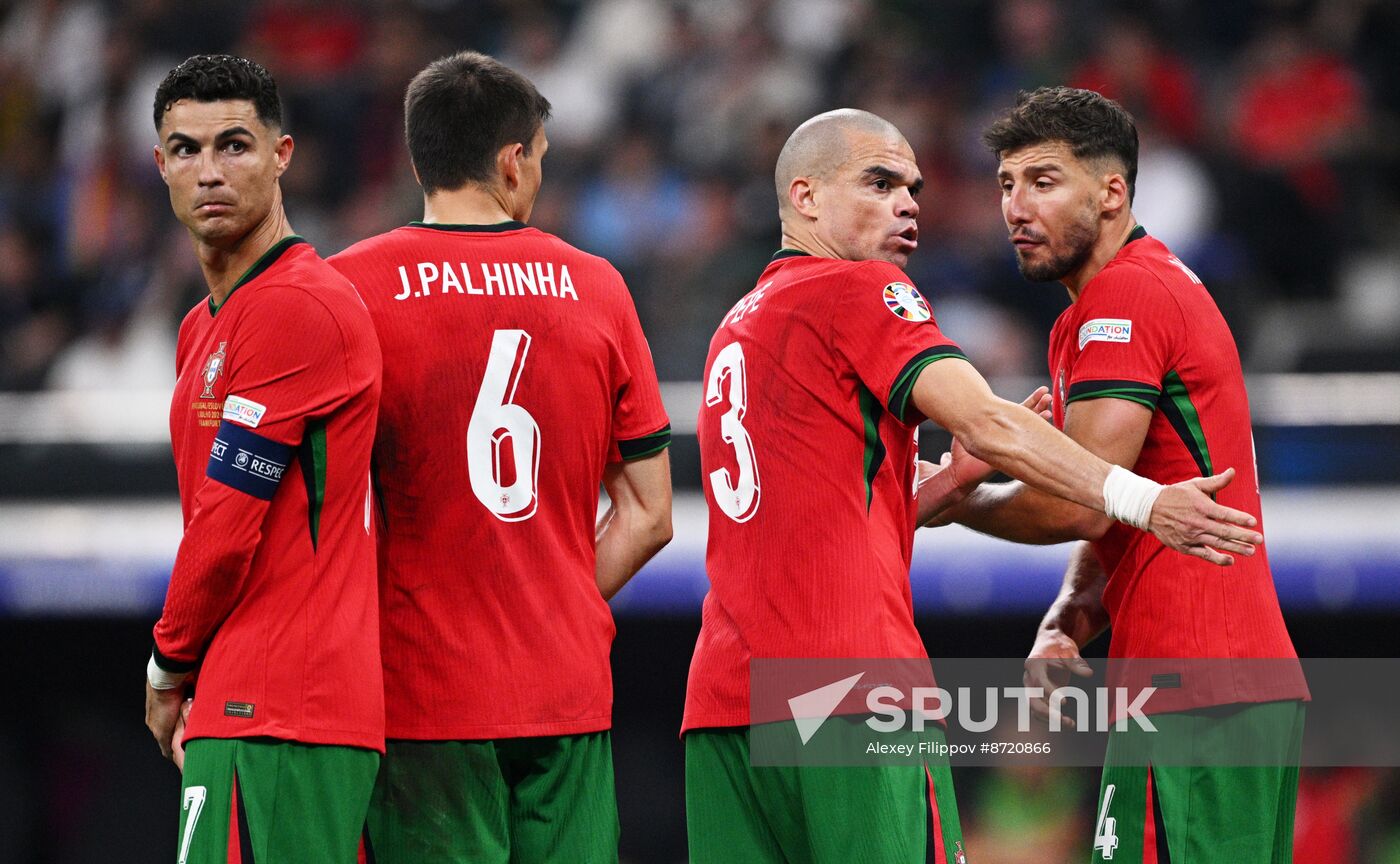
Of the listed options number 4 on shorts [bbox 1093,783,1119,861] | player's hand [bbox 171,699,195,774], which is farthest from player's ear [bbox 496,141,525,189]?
number 4 on shorts [bbox 1093,783,1119,861]

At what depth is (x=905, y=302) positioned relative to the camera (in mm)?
4285

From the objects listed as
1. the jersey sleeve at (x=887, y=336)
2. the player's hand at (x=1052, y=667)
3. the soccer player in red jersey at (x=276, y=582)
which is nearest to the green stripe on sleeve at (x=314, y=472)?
the soccer player in red jersey at (x=276, y=582)

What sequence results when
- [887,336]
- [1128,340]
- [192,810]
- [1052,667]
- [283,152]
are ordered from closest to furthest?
[192,810] < [887,336] < [283,152] < [1128,340] < [1052,667]

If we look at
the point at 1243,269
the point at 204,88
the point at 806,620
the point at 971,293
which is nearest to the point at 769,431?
the point at 806,620

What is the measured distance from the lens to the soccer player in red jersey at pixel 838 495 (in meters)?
4.12

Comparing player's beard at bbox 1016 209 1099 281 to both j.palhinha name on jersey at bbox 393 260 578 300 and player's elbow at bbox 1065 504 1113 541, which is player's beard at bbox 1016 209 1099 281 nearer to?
player's elbow at bbox 1065 504 1113 541

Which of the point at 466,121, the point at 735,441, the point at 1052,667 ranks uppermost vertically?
the point at 466,121

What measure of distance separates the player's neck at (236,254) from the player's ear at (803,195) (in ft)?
4.40

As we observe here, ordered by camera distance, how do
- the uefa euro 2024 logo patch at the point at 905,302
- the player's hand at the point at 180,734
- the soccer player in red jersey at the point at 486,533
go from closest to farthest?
1. the player's hand at the point at 180,734
2. the soccer player in red jersey at the point at 486,533
3. the uefa euro 2024 logo patch at the point at 905,302

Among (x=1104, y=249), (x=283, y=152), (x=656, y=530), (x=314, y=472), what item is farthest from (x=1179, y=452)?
(x=283, y=152)

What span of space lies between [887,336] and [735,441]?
1.62ft

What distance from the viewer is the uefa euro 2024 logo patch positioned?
167 inches

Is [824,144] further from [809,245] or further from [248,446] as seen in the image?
[248,446]

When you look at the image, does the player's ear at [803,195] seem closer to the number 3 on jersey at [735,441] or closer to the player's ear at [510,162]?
the number 3 on jersey at [735,441]
